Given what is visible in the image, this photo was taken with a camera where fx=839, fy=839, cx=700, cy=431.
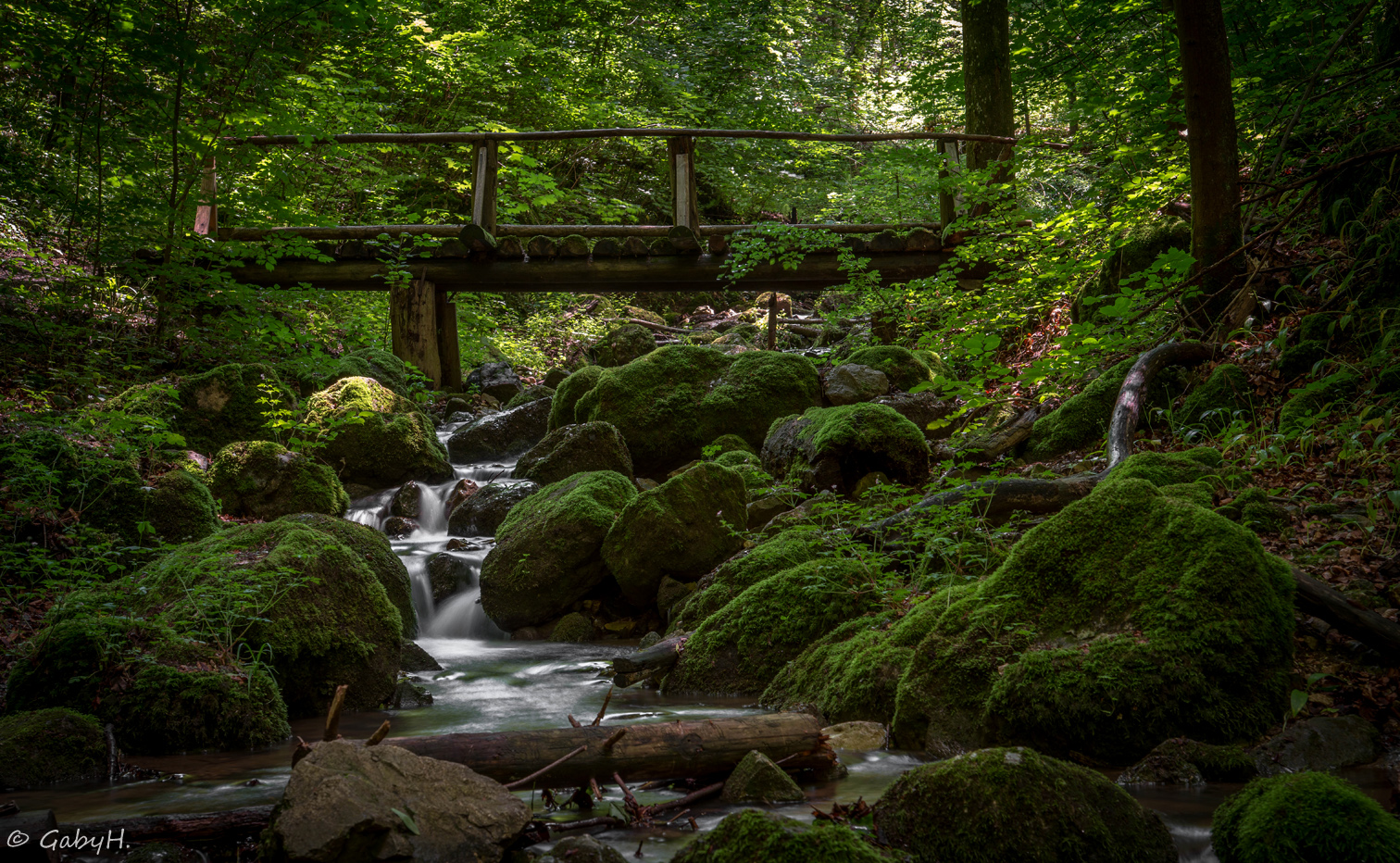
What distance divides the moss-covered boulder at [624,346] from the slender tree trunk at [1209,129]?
9.00 metres

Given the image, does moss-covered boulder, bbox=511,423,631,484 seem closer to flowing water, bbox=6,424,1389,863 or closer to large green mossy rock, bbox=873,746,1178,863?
→ flowing water, bbox=6,424,1389,863

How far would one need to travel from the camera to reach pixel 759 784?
2965 millimetres

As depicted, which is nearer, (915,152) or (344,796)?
(344,796)

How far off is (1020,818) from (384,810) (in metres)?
1.79

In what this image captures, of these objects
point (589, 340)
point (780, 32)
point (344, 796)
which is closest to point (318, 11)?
point (344, 796)

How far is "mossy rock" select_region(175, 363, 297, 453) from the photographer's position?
348 inches

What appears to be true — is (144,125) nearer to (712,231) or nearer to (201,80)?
(201,80)

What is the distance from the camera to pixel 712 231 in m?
11.7

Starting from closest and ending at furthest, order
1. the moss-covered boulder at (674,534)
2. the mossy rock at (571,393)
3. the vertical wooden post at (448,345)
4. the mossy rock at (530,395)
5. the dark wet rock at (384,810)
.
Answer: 1. the dark wet rock at (384,810)
2. the moss-covered boulder at (674,534)
3. the mossy rock at (571,393)
4. the mossy rock at (530,395)
5. the vertical wooden post at (448,345)

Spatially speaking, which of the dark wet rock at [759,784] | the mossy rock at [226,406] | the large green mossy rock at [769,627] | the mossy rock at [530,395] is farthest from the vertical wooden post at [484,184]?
the dark wet rock at [759,784]

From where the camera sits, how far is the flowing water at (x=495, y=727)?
2.80 metres

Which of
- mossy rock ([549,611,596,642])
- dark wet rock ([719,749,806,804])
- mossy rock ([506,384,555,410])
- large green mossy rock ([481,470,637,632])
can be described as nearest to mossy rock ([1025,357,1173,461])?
large green mossy rock ([481,470,637,632])

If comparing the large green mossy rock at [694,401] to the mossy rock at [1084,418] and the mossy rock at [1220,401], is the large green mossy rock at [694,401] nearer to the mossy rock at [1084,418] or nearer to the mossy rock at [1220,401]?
the mossy rock at [1084,418]

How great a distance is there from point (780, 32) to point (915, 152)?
13.4m
